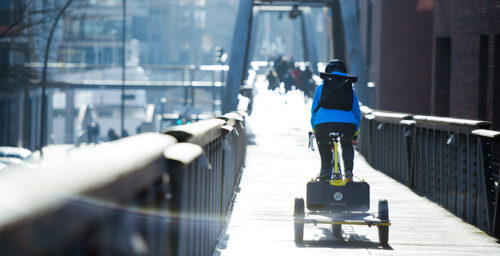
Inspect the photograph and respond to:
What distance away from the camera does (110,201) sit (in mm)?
3008

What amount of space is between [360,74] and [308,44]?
68.8 ft

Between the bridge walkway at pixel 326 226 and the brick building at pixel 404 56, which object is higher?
the brick building at pixel 404 56

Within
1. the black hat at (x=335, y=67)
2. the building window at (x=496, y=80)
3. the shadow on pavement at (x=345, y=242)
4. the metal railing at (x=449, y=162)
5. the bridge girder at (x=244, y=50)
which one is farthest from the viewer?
the bridge girder at (x=244, y=50)

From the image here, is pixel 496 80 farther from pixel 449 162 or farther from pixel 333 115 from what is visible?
pixel 333 115

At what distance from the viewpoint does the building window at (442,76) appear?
26.7 m

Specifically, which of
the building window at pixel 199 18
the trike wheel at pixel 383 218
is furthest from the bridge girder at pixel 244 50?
the building window at pixel 199 18

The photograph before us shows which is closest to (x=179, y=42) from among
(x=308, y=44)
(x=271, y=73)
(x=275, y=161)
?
(x=308, y=44)

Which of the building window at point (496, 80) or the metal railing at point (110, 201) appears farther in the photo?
the building window at point (496, 80)

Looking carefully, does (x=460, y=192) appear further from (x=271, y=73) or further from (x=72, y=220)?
(x=271, y=73)

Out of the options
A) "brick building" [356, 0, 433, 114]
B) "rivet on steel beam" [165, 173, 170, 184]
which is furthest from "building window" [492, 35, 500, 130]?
"brick building" [356, 0, 433, 114]

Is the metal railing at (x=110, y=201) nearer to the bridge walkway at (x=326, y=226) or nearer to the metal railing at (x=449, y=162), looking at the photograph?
the bridge walkway at (x=326, y=226)

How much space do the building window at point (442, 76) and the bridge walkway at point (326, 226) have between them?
752 cm

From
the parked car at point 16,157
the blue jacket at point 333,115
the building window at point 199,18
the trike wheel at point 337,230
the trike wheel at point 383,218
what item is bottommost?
the parked car at point 16,157

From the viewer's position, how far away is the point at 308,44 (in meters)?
50.7
